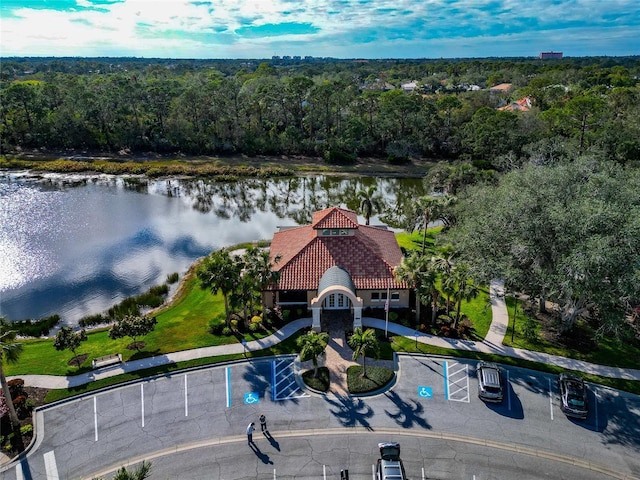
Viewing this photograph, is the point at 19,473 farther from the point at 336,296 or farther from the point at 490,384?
the point at 490,384

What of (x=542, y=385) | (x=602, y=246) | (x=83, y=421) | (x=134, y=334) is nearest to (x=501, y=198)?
(x=602, y=246)

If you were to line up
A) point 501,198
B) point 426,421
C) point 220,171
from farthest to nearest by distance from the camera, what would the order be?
point 220,171, point 501,198, point 426,421

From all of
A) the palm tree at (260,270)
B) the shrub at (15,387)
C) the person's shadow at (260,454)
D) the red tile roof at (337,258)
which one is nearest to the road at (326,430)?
the person's shadow at (260,454)

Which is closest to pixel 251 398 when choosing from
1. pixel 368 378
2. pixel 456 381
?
pixel 368 378

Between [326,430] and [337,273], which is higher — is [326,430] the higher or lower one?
the lower one

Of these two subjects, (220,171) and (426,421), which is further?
(220,171)

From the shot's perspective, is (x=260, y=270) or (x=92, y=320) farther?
(x=92, y=320)

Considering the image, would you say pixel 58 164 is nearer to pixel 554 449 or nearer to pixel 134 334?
pixel 134 334

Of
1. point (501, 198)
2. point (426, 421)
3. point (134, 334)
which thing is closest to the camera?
point (426, 421)
